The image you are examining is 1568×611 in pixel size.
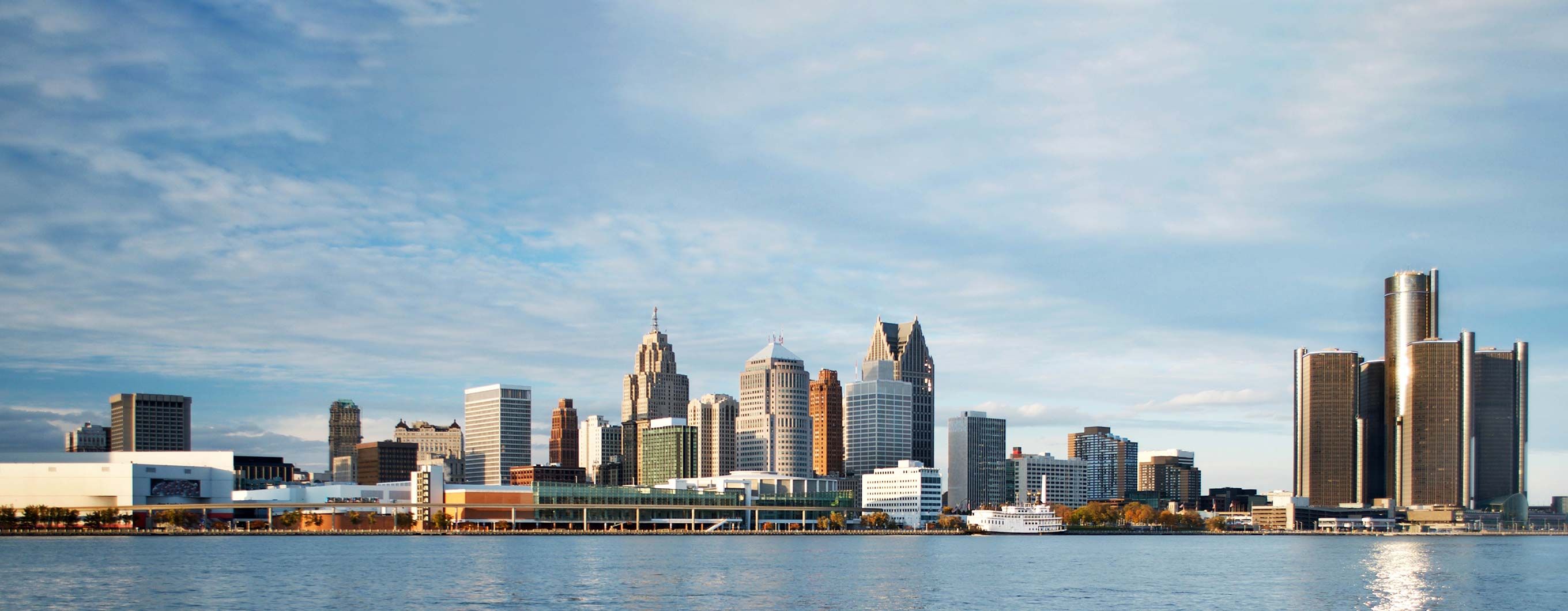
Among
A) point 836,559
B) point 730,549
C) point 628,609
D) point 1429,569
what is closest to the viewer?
point 628,609

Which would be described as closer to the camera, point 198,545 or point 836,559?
point 836,559

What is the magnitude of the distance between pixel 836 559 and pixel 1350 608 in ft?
215

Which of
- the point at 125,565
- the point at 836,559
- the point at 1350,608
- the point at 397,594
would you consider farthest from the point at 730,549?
the point at 1350,608

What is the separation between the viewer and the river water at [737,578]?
308ft

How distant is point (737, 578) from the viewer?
377 ft

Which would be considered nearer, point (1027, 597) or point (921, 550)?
point (1027, 597)

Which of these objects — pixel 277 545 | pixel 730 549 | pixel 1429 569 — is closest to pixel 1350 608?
pixel 1429 569

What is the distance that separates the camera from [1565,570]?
14575cm

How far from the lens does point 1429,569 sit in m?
141

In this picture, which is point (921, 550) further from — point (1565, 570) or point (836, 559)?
point (1565, 570)

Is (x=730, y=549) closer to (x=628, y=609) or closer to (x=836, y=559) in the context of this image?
(x=836, y=559)

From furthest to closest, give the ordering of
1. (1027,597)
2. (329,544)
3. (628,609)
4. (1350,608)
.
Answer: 1. (329,544)
2. (1027,597)
3. (1350,608)
4. (628,609)

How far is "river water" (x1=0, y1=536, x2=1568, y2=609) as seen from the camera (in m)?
93.8

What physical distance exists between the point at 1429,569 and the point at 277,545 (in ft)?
416
